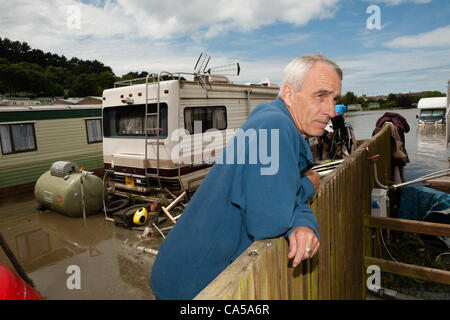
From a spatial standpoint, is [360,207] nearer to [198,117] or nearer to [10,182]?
[198,117]

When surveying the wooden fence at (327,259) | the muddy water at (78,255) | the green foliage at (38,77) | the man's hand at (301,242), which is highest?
the green foliage at (38,77)

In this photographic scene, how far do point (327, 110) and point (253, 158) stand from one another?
2.19 feet

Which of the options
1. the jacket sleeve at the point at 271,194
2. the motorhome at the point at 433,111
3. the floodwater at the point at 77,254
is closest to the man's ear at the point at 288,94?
the jacket sleeve at the point at 271,194

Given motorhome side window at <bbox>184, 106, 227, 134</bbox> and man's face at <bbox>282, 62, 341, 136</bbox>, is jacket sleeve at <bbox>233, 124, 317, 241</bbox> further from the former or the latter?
motorhome side window at <bbox>184, 106, 227, 134</bbox>

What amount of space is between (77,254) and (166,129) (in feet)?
12.0

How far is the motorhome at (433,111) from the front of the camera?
2606cm

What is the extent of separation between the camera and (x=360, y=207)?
3693 mm

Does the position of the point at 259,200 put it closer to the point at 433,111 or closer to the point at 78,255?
the point at 78,255

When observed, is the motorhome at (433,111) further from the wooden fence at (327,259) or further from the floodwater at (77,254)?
the floodwater at (77,254)

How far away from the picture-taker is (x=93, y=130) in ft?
43.9

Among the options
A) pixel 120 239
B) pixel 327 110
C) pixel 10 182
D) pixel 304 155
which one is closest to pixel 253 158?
pixel 304 155

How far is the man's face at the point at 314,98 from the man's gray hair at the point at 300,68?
0.02 meters

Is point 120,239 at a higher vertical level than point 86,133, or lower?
lower
